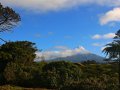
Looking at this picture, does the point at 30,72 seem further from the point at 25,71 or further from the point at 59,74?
the point at 59,74

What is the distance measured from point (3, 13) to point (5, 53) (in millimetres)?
10690

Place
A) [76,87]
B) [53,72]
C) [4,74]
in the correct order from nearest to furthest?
[76,87]
[53,72]
[4,74]

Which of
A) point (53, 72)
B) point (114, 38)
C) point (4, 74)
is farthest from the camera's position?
point (114, 38)

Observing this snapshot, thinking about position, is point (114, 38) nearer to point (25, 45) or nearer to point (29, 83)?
point (25, 45)

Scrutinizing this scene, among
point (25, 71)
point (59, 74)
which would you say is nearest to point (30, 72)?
point (25, 71)

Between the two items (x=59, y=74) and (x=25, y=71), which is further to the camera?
(x=25, y=71)

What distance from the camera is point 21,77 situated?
141 ft

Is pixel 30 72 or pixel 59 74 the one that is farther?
pixel 30 72

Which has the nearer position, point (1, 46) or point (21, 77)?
point (21, 77)

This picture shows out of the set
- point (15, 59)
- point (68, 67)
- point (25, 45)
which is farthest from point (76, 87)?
point (25, 45)

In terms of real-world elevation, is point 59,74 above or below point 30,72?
below

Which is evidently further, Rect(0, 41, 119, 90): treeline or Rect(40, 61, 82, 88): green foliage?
Rect(0, 41, 119, 90): treeline

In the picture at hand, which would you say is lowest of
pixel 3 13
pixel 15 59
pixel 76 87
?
pixel 76 87

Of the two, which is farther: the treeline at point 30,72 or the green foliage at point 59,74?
the treeline at point 30,72
